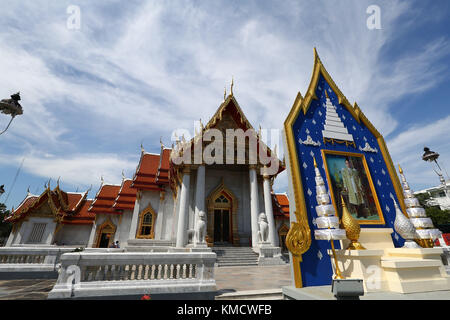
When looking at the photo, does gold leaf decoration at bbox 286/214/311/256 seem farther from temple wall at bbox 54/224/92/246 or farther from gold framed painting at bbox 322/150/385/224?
temple wall at bbox 54/224/92/246

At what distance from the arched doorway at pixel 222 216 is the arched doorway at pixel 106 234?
10.1 metres

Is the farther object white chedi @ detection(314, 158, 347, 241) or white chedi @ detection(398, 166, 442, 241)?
white chedi @ detection(398, 166, 442, 241)

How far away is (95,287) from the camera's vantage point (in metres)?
3.80

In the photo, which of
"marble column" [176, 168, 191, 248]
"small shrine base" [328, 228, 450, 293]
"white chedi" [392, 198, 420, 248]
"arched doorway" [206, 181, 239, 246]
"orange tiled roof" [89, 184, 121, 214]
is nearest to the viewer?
"small shrine base" [328, 228, 450, 293]

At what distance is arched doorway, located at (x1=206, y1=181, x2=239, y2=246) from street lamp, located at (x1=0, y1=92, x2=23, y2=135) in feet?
29.5

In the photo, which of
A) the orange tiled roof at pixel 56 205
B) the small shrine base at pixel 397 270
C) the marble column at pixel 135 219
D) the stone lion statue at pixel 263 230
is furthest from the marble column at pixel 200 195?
the orange tiled roof at pixel 56 205

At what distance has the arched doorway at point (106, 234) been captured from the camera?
16.2 metres

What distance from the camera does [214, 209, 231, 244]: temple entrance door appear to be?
1184 centimetres

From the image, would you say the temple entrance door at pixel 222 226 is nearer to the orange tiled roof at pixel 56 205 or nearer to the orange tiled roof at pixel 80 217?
the orange tiled roof at pixel 80 217

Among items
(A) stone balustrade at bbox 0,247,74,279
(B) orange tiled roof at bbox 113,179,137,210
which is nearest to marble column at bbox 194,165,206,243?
(A) stone balustrade at bbox 0,247,74,279

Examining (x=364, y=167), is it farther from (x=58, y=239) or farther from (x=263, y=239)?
(x=58, y=239)

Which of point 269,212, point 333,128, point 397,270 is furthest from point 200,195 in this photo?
point 397,270

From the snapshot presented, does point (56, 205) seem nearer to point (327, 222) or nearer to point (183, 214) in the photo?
point (183, 214)
